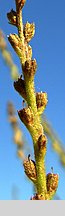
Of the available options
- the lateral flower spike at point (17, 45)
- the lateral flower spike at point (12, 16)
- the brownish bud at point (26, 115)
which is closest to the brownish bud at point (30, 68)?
the lateral flower spike at point (17, 45)

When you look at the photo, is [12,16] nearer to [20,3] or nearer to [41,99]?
[20,3]

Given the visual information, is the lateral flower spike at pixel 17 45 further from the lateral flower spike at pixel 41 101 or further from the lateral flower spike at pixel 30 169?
the lateral flower spike at pixel 30 169

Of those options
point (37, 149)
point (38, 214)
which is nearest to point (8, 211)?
point (38, 214)

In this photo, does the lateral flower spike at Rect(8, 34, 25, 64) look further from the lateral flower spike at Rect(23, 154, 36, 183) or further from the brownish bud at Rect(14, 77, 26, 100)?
the lateral flower spike at Rect(23, 154, 36, 183)

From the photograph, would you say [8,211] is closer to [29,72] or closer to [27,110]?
[27,110]

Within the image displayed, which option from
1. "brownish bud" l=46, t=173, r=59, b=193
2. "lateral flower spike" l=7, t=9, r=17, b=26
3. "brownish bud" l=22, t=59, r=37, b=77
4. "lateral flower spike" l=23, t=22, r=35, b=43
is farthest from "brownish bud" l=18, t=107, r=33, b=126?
"lateral flower spike" l=7, t=9, r=17, b=26

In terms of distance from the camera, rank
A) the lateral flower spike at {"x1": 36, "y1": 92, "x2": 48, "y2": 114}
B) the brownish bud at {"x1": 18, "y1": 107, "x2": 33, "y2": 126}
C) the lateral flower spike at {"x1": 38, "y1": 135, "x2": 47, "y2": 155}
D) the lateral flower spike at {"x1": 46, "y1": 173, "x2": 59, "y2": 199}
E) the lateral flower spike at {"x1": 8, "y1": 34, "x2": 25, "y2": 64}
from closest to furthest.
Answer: the lateral flower spike at {"x1": 46, "y1": 173, "x2": 59, "y2": 199} → the lateral flower spike at {"x1": 38, "y1": 135, "x2": 47, "y2": 155} → the brownish bud at {"x1": 18, "y1": 107, "x2": 33, "y2": 126} → the lateral flower spike at {"x1": 36, "y1": 92, "x2": 48, "y2": 114} → the lateral flower spike at {"x1": 8, "y1": 34, "x2": 25, "y2": 64}
